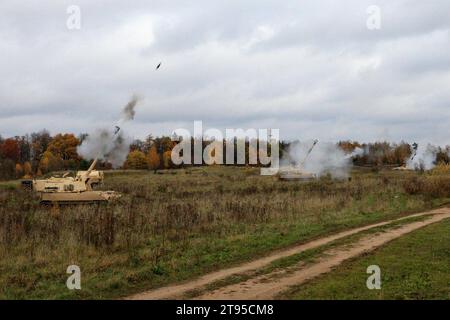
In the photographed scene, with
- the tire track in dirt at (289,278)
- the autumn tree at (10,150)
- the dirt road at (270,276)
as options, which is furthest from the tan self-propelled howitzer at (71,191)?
the autumn tree at (10,150)

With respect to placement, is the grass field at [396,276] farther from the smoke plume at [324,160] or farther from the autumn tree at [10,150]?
the autumn tree at [10,150]

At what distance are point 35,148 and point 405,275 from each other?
4034 inches

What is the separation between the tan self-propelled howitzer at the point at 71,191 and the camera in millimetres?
29031

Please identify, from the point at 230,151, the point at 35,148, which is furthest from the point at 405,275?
the point at 35,148

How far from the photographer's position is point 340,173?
58281mm

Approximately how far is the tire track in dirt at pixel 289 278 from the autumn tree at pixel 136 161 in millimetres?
69156

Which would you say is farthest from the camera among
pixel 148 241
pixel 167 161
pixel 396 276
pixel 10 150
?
pixel 10 150

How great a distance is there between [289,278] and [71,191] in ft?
69.3

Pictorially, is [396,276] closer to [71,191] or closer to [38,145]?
[71,191]

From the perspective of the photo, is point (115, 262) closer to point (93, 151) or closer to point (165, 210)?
point (165, 210)

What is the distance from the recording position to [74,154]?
81.4 meters

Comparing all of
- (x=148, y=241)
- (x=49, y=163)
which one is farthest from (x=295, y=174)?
(x=49, y=163)

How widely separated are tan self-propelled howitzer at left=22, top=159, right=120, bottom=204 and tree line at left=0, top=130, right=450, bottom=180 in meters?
35.0

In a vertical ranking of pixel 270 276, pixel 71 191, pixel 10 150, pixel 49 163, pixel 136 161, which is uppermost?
pixel 10 150
